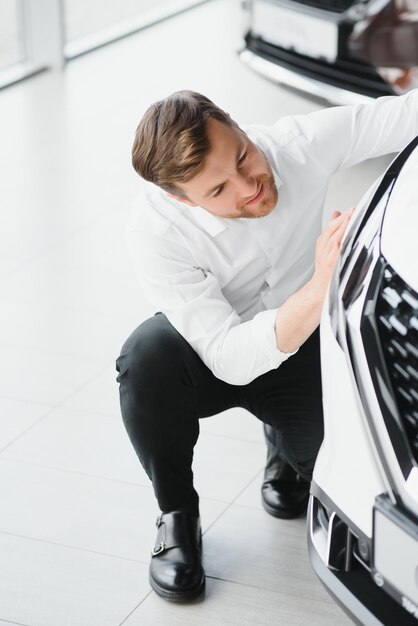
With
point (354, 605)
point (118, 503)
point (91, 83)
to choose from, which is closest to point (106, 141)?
point (91, 83)

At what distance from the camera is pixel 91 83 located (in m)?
6.00

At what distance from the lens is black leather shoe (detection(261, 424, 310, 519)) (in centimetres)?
227

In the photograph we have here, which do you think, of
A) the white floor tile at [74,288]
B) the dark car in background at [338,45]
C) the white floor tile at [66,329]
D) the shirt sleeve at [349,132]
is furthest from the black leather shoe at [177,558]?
the dark car in background at [338,45]

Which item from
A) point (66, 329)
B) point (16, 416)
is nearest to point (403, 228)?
point (16, 416)

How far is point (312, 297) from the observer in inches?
68.9

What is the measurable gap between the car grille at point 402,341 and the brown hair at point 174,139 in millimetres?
615

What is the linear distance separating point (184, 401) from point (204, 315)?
17 cm

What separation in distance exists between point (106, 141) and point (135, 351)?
10.0 ft

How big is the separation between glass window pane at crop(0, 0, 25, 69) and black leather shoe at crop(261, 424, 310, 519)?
14.2 feet

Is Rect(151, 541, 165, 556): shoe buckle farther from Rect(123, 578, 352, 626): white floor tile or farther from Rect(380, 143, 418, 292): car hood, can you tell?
Rect(380, 143, 418, 292): car hood

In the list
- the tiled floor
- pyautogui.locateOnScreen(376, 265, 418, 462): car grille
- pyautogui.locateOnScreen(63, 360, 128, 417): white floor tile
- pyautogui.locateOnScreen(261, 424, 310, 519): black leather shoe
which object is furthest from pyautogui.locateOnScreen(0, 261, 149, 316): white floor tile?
pyautogui.locateOnScreen(376, 265, 418, 462): car grille

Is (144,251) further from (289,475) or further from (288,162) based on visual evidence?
(289,475)

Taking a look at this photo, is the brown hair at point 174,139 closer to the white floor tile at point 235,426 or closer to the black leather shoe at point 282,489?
the black leather shoe at point 282,489

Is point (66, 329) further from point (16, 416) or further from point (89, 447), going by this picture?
point (89, 447)
